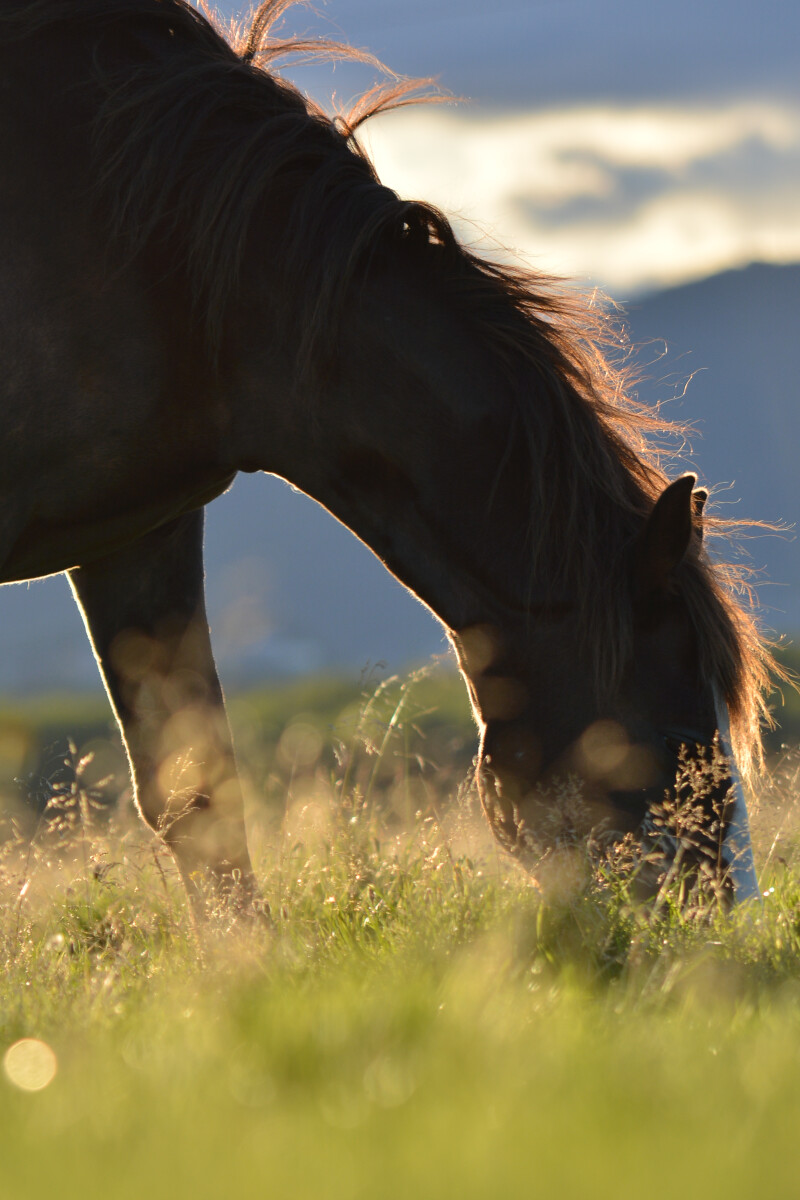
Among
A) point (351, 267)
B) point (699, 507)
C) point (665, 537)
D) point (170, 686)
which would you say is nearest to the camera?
point (665, 537)

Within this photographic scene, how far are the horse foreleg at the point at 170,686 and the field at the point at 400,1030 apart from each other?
0.63ft

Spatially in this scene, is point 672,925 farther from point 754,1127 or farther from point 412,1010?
point 754,1127

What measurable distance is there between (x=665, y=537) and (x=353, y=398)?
102 centimetres

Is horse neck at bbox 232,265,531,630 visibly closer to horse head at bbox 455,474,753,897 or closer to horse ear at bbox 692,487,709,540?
horse head at bbox 455,474,753,897

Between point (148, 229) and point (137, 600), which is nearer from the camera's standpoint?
point (148, 229)

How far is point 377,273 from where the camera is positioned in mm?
3406

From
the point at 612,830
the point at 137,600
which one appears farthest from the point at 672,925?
the point at 137,600

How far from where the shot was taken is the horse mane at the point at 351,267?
3.27 meters

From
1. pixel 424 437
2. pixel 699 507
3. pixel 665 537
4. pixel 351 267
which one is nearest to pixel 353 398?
pixel 424 437

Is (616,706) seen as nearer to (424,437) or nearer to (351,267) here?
(424,437)

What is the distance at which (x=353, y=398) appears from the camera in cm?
338

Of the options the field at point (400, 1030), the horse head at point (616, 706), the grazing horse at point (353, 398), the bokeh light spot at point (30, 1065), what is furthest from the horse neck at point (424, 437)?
the bokeh light spot at point (30, 1065)

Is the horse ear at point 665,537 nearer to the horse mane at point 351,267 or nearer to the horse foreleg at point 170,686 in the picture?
the horse mane at point 351,267

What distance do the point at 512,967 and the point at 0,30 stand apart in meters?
3.14
